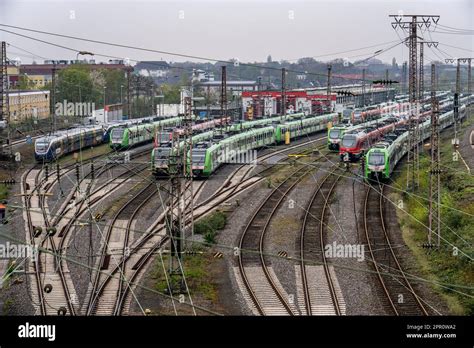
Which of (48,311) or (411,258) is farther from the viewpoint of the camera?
(411,258)

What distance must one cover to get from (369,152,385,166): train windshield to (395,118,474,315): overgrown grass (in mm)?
796

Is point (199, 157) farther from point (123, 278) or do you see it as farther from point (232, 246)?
point (123, 278)

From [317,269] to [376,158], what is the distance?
824 cm

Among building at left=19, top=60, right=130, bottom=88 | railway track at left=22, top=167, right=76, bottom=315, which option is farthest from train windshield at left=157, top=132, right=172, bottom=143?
building at left=19, top=60, right=130, bottom=88

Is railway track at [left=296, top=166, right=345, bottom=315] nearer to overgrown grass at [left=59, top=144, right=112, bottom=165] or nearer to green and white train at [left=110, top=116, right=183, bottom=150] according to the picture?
overgrown grass at [left=59, top=144, right=112, bottom=165]

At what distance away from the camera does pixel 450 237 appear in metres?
13.6

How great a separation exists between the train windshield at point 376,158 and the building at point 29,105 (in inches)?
664

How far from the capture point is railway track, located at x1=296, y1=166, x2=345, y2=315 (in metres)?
10.5

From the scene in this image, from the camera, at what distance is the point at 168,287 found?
1077 centimetres

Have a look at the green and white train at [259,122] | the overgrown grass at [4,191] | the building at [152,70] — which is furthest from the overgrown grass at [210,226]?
the building at [152,70]

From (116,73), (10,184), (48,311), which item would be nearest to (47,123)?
(116,73)

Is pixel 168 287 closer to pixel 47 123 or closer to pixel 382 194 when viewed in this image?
pixel 382 194

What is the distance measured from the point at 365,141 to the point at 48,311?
1559 cm
